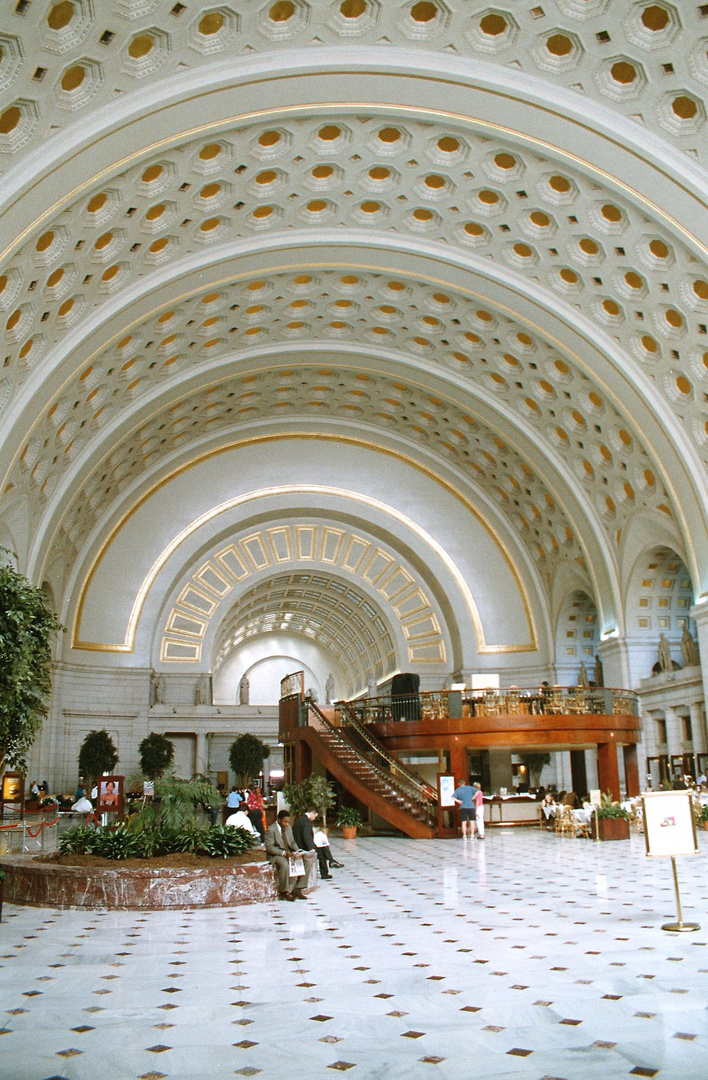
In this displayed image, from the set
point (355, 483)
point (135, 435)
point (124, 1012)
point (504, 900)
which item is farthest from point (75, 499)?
point (124, 1012)

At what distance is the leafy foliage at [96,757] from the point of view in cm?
2658

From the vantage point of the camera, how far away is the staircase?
69.0ft

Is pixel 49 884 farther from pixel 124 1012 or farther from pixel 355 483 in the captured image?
pixel 355 483

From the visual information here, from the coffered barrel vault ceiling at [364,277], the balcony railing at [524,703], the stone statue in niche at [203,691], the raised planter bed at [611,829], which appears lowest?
the raised planter bed at [611,829]

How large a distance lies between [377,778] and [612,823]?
5649 mm

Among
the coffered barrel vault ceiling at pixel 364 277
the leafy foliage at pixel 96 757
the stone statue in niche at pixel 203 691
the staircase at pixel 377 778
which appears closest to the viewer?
the coffered barrel vault ceiling at pixel 364 277

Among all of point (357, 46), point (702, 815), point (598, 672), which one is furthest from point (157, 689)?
point (357, 46)

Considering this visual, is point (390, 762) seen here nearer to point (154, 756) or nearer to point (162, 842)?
point (154, 756)

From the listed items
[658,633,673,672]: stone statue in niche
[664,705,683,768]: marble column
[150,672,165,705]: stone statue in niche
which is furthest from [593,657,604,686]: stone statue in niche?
[150,672,165,705]: stone statue in niche

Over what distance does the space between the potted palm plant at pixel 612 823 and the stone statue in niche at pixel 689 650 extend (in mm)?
7463

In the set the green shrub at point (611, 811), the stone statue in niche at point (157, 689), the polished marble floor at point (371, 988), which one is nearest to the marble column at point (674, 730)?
the green shrub at point (611, 811)

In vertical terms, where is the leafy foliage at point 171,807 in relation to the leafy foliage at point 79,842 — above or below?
above

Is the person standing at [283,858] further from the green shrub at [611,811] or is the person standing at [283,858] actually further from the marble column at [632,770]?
the marble column at [632,770]

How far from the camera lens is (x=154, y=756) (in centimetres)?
2831
